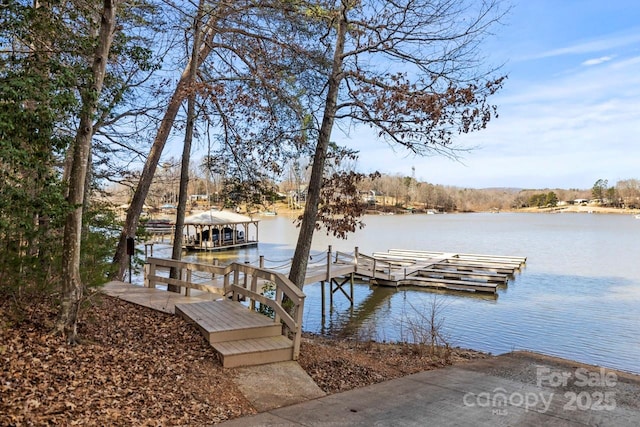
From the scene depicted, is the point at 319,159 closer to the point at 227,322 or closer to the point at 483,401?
the point at 227,322

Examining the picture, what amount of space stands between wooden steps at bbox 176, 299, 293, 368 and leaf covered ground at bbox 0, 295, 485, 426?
156 mm

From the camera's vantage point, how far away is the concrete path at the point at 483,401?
425cm

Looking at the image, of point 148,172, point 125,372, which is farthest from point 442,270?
point 125,372

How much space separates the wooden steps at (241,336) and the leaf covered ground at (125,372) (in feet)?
0.51

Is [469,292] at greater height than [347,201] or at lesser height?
lesser

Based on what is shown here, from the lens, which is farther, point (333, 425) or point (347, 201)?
point (347, 201)

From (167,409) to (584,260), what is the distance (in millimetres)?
29363

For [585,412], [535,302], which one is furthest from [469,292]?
[585,412]

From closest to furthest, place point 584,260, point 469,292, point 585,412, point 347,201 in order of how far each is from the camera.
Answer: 1. point 585,412
2. point 347,201
3. point 469,292
4. point 584,260

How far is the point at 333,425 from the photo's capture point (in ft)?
13.3

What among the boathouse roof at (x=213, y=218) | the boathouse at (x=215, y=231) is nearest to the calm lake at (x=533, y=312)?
the boathouse roof at (x=213, y=218)

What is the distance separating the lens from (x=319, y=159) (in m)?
8.52

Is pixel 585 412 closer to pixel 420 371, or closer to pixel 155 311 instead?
pixel 420 371

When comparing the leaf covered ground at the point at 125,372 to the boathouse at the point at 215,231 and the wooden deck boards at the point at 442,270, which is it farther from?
the boathouse at the point at 215,231
